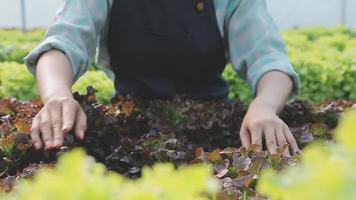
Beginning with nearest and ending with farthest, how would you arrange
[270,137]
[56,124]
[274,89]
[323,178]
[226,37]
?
[323,178] < [56,124] < [270,137] < [274,89] < [226,37]

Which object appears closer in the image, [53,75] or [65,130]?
A: [65,130]

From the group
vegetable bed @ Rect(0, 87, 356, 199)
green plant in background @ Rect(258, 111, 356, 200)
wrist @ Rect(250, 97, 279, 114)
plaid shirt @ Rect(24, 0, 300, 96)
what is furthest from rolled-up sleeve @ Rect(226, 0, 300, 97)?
green plant in background @ Rect(258, 111, 356, 200)

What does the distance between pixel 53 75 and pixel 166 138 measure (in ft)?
1.20

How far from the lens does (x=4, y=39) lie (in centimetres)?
770

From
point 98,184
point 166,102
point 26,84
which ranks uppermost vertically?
point 98,184

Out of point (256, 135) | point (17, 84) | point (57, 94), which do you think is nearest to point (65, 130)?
point (57, 94)

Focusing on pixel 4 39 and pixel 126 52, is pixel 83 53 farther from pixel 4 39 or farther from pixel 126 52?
pixel 4 39

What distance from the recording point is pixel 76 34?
2.32 m

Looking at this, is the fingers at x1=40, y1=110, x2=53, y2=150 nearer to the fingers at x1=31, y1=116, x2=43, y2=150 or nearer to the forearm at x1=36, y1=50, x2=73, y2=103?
the fingers at x1=31, y1=116, x2=43, y2=150

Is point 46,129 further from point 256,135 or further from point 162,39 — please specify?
point 162,39

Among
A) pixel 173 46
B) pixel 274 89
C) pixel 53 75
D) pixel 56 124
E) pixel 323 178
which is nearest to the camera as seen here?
pixel 323 178

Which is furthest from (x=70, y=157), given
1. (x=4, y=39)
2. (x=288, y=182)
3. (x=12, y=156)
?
(x=4, y=39)

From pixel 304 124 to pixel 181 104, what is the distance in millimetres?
437

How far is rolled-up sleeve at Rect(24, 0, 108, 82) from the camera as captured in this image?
7.32 feet
